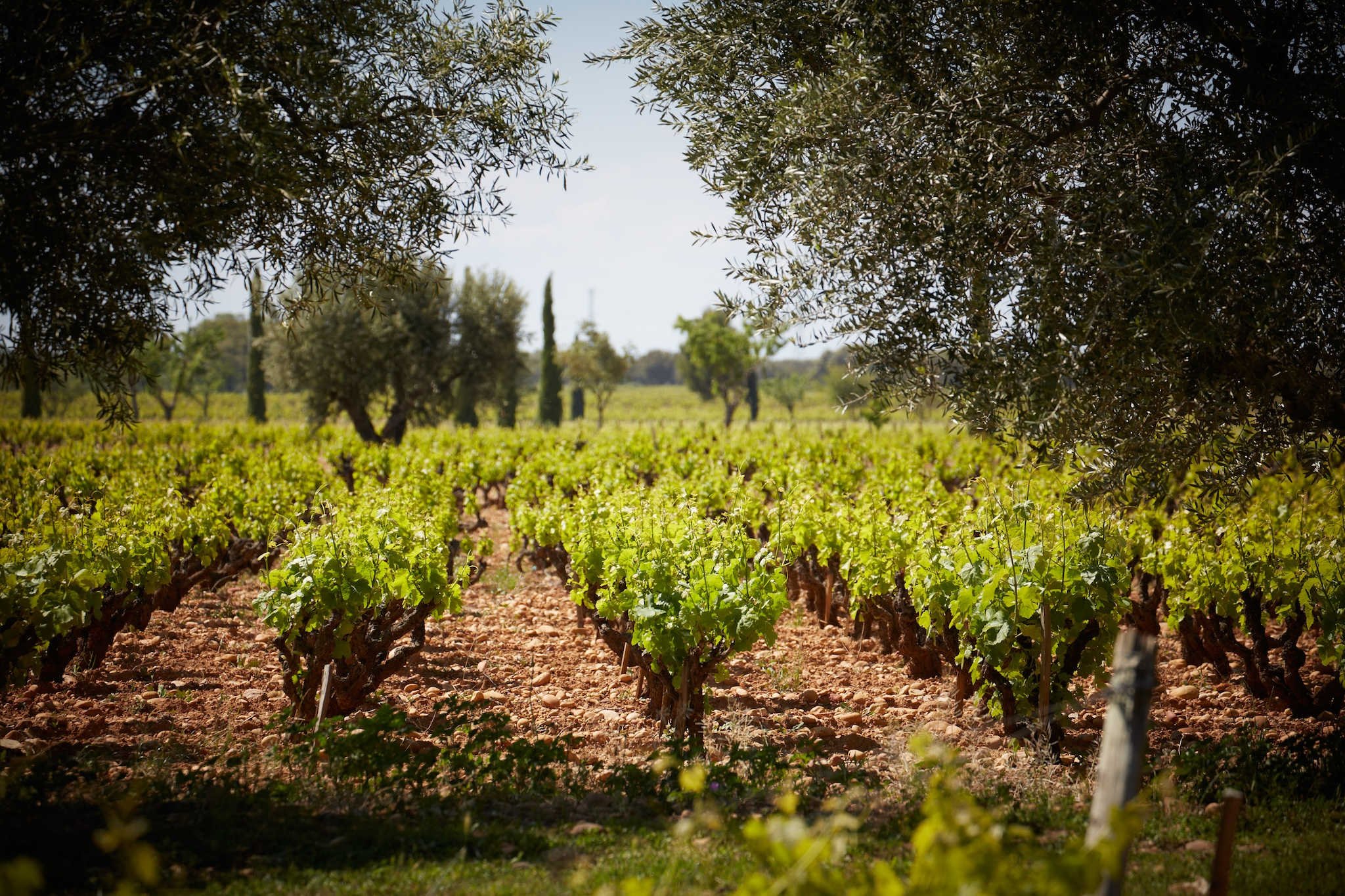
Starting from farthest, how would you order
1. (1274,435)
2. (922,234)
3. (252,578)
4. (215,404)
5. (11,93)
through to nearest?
(215,404)
(252,578)
(1274,435)
(922,234)
(11,93)

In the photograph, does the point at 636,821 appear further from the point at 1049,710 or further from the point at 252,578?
the point at 252,578

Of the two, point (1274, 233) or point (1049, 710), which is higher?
point (1274, 233)

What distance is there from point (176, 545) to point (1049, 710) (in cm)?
999

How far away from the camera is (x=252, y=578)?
41.6 ft

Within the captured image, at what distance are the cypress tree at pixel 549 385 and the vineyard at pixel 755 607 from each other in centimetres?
3483

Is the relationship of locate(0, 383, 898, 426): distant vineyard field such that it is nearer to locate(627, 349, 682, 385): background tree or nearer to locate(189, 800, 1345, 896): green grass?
locate(627, 349, 682, 385): background tree

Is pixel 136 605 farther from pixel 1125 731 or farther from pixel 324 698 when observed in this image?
pixel 1125 731

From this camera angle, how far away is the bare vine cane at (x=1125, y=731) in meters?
2.99

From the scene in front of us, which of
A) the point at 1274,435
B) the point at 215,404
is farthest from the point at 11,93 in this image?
the point at 215,404

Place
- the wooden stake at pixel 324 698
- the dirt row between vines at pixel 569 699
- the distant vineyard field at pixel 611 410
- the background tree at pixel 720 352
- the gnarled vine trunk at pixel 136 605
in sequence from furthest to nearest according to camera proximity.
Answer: the distant vineyard field at pixel 611 410 < the background tree at pixel 720 352 < the gnarled vine trunk at pixel 136 605 < the dirt row between vines at pixel 569 699 < the wooden stake at pixel 324 698

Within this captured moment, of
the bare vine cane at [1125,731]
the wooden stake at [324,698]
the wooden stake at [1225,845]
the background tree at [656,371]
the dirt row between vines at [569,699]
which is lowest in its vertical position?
the dirt row between vines at [569,699]

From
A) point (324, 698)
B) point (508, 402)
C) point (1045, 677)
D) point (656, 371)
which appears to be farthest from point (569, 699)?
point (656, 371)

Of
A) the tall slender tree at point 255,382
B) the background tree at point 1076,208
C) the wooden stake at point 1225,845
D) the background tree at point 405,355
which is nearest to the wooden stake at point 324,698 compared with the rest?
the background tree at point 1076,208

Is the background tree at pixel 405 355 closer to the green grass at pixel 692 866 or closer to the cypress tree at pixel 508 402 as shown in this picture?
the cypress tree at pixel 508 402
